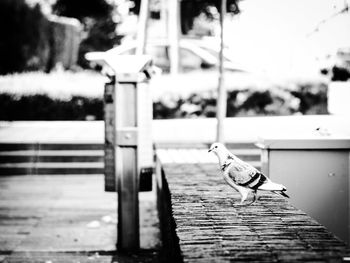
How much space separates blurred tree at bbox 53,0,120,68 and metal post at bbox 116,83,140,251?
9.61 metres

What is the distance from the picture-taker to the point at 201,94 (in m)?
10.2

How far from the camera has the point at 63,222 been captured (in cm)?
581

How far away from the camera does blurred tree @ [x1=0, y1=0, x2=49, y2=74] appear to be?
1354 cm

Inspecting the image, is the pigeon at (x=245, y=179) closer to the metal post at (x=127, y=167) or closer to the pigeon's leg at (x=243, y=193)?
the pigeon's leg at (x=243, y=193)

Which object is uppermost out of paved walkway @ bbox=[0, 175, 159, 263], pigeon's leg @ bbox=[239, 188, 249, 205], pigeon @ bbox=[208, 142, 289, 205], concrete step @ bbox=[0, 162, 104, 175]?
pigeon @ bbox=[208, 142, 289, 205]

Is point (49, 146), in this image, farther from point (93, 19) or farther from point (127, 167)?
point (93, 19)

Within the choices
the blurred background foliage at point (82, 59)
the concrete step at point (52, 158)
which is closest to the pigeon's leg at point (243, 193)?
the blurred background foliage at point (82, 59)

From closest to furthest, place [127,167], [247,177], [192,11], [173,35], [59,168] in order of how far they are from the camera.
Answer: [247,177] → [127,167] → [59,168] → [173,35] → [192,11]

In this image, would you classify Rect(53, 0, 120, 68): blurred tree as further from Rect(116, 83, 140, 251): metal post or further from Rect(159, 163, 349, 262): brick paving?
Rect(159, 163, 349, 262): brick paving

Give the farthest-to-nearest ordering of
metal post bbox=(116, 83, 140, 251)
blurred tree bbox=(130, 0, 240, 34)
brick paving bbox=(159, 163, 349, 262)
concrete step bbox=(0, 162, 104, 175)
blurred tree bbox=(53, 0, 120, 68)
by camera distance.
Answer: blurred tree bbox=(53, 0, 120, 68)
blurred tree bbox=(130, 0, 240, 34)
concrete step bbox=(0, 162, 104, 175)
metal post bbox=(116, 83, 140, 251)
brick paving bbox=(159, 163, 349, 262)

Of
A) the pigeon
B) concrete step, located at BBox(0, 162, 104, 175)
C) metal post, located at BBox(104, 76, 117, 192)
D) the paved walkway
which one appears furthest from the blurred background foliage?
the pigeon

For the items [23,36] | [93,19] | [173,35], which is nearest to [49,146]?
[173,35]

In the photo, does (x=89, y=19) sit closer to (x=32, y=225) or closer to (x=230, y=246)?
(x=32, y=225)

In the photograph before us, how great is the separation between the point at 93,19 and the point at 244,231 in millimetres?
13448
